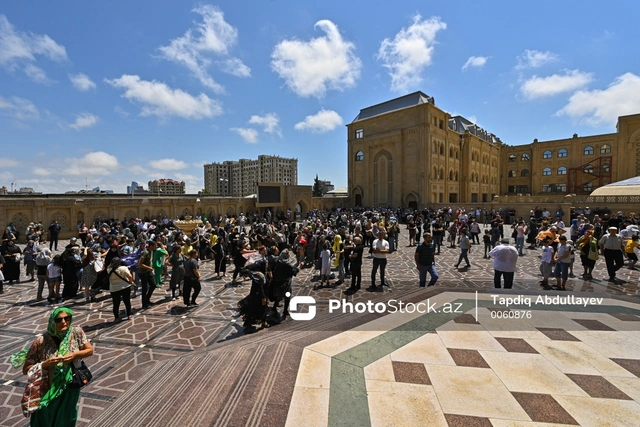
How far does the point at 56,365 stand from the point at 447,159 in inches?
1622

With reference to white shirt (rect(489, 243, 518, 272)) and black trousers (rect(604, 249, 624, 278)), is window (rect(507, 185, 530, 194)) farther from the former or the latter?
white shirt (rect(489, 243, 518, 272))

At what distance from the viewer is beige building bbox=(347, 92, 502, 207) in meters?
34.7

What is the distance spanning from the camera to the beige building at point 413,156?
1366 inches

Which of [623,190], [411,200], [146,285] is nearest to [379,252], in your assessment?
[146,285]

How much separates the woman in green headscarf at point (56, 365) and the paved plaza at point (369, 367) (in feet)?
1.91

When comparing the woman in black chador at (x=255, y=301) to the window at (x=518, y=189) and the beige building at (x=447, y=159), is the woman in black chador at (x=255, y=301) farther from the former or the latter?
the window at (x=518, y=189)

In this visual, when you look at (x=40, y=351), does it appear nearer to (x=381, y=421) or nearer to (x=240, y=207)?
(x=381, y=421)

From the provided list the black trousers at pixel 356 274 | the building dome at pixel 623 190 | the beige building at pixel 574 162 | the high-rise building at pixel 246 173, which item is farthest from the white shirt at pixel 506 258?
the high-rise building at pixel 246 173

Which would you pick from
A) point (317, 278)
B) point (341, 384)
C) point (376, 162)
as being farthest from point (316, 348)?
point (376, 162)

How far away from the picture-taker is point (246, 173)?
114375 mm

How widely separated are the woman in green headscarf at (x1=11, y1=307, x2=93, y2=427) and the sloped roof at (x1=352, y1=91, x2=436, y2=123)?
123ft

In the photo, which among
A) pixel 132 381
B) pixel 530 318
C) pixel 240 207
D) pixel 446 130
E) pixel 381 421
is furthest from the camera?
pixel 446 130

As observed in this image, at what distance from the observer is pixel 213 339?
5.10 m

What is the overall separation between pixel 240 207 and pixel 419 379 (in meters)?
25.6
